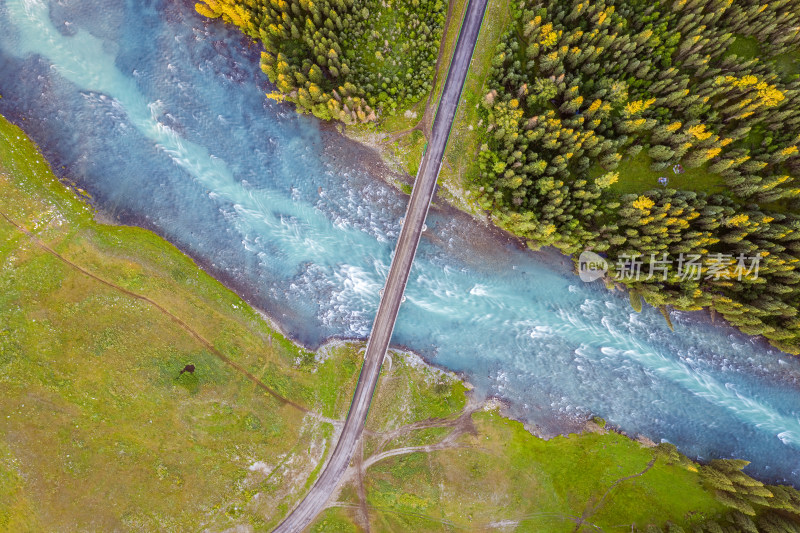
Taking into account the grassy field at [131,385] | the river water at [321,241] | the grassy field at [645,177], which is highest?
the grassy field at [645,177]

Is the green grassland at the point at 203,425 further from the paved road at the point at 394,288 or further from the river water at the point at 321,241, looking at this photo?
the river water at the point at 321,241

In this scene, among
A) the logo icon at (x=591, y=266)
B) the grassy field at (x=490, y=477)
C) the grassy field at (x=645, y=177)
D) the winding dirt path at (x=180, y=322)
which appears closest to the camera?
the grassy field at (x=645, y=177)

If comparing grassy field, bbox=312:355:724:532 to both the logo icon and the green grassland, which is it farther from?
the logo icon

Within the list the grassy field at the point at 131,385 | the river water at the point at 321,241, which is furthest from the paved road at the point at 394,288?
the grassy field at the point at 131,385

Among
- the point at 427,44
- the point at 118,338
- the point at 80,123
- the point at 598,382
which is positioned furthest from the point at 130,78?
the point at 598,382

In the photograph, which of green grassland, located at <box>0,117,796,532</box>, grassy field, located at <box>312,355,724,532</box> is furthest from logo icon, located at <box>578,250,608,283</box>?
green grassland, located at <box>0,117,796,532</box>

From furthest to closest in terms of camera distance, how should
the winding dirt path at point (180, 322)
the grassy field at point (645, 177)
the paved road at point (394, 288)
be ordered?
the paved road at point (394, 288)
the winding dirt path at point (180, 322)
the grassy field at point (645, 177)
